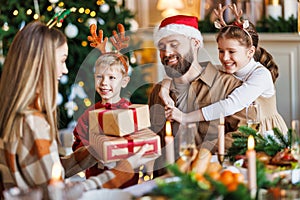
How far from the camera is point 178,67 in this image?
2.85 m

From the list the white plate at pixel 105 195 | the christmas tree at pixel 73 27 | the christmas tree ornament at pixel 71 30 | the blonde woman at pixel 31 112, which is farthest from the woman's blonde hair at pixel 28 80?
the christmas tree ornament at pixel 71 30

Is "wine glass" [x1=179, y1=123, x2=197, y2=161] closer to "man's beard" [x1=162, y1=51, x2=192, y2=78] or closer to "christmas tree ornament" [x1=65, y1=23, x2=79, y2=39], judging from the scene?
"man's beard" [x1=162, y1=51, x2=192, y2=78]

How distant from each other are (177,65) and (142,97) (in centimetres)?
230

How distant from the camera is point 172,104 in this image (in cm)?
287

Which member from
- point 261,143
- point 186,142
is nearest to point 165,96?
point 261,143

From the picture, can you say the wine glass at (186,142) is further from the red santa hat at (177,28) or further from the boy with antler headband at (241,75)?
the red santa hat at (177,28)

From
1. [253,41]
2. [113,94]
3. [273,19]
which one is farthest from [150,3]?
[113,94]

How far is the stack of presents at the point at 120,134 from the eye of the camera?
2.25 meters

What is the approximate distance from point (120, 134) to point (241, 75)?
96 cm

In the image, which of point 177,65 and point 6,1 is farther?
point 6,1

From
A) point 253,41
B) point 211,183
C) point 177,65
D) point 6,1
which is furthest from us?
point 6,1

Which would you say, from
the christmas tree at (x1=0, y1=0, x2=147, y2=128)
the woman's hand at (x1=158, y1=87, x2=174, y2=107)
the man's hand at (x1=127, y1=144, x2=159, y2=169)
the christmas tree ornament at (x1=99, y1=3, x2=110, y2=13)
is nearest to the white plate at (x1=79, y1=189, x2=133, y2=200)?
the man's hand at (x1=127, y1=144, x2=159, y2=169)

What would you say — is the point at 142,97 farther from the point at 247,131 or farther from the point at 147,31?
the point at 247,131

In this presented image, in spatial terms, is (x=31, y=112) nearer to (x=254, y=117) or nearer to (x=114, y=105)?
(x=114, y=105)
